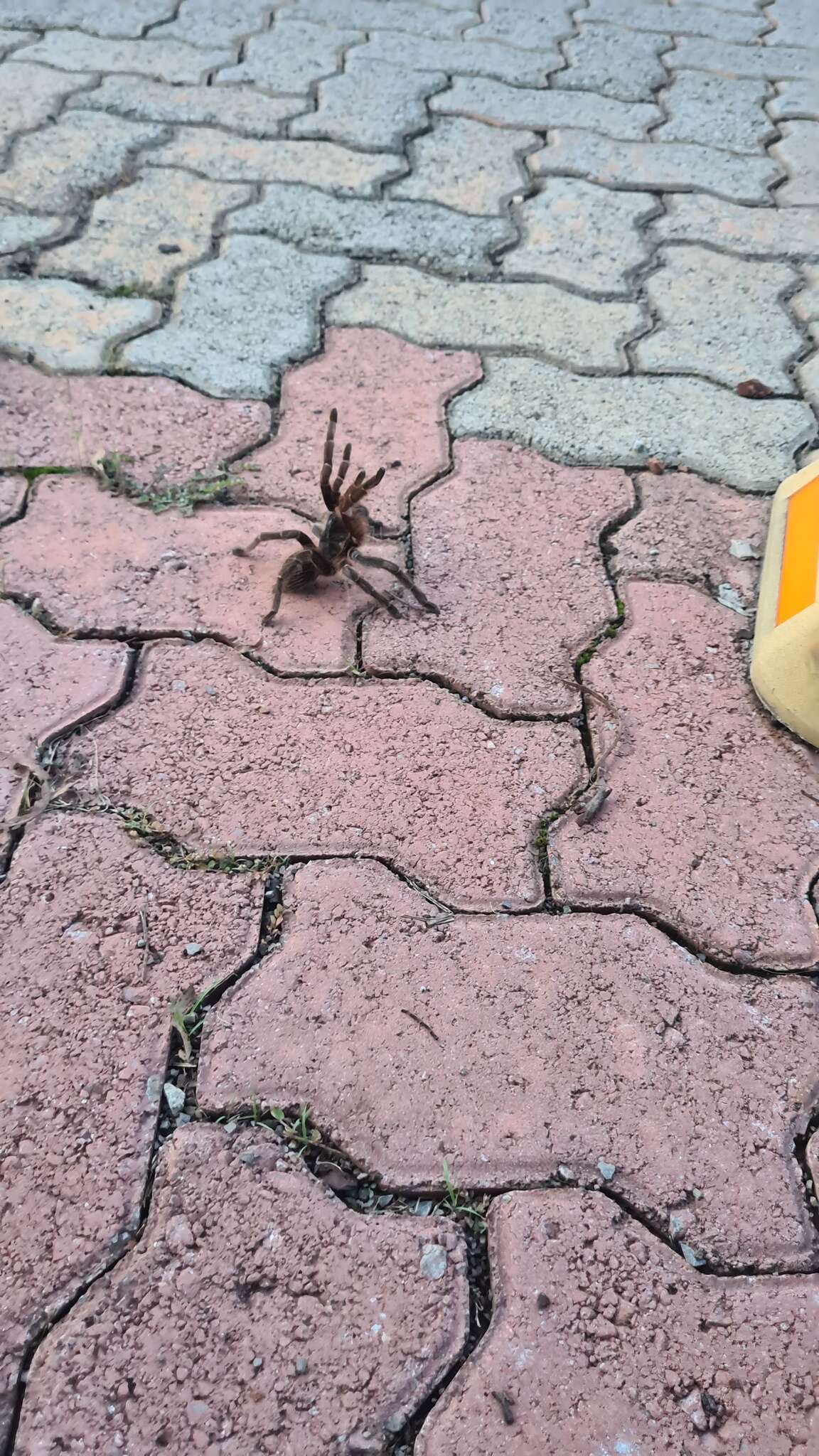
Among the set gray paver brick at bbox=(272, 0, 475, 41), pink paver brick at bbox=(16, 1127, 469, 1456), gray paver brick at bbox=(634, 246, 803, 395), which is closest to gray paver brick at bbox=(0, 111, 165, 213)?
gray paver brick at bbox=(272, 0, 475, 41)

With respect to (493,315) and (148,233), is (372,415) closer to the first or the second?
(493,315)

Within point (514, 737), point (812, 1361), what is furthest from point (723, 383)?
point (812, 1361)

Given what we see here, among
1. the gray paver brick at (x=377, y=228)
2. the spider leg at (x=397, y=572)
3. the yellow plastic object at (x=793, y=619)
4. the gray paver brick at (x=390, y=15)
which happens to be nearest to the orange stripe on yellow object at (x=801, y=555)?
the yellow plastic object at (x=793, y=619)

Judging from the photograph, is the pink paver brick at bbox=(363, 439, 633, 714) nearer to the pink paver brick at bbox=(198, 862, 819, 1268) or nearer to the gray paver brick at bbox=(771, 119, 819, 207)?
the pink paver brick at bbox=(198, 862, 819, 1268)

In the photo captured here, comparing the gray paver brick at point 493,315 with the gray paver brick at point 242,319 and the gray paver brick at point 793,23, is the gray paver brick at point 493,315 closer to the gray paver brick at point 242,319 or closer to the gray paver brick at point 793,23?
the gray paver brick at point 242,319

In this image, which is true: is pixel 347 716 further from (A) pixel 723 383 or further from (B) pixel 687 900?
(A) pixel 723 383

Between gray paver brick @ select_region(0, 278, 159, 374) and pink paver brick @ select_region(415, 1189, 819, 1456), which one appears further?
gray paver brick @ select_region(0, 278, 159, 374)
